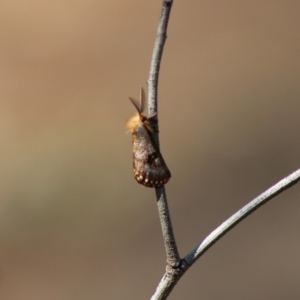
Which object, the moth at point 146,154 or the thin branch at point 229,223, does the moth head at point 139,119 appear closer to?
the moth at point 146,154

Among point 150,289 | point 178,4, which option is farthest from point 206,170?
point 178,4

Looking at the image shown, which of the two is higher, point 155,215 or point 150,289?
point 155,215

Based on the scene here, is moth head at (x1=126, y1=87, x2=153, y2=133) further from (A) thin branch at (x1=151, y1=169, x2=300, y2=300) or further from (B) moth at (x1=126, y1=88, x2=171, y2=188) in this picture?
(A) thin branch at (x1=151, y1=169, x2=300, y2=300)

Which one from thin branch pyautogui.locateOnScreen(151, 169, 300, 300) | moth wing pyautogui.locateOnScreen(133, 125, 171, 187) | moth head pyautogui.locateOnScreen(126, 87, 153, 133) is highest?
moth head pyautogui.locateOnScreen(126, 87, 153, 133)

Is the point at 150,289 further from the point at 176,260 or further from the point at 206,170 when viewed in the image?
the point at 176,260

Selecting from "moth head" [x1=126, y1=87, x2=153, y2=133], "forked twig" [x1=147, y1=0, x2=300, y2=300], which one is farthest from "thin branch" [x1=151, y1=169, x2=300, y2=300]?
"moth head" [x1=126, y1=87, x2=153, y2=133]
